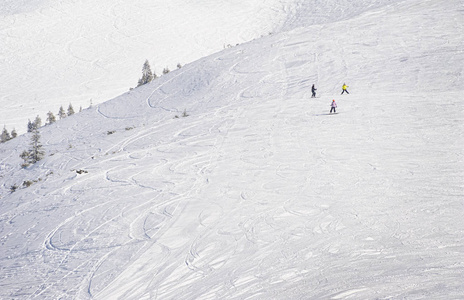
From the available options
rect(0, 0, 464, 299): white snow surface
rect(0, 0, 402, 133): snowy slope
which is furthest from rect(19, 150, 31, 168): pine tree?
rect(0, 0, 402, 133): snowy slope

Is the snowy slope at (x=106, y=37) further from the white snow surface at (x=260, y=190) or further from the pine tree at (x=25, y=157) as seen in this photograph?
the white snow surface at (x=260, y=190)

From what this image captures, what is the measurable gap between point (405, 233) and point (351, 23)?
37.8 m

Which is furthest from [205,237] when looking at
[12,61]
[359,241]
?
[12,61]

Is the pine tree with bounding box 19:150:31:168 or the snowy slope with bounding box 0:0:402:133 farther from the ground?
the snowy slope with bounding box 0:0:402:133

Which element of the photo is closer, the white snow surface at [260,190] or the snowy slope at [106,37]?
the white snow surface at [260,190]

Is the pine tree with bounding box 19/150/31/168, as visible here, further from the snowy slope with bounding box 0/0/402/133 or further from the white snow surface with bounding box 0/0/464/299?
the snowy slope with bounding box 0/0/402/133

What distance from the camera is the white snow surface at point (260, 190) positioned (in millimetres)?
8992

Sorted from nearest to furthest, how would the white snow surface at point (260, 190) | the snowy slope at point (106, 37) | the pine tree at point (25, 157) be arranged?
Answer: the white snow surface at point (260, 190) < the pine tree at point (25, 157) < the snowy slope at point (106, 37)

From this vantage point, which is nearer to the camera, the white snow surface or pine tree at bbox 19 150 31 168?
the white snow surface

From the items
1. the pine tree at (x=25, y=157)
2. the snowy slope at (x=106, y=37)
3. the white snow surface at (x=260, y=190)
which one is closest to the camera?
the white snow surface at (x=260, y=190)

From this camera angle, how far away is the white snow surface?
899 cm

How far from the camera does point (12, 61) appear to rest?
71125 mm

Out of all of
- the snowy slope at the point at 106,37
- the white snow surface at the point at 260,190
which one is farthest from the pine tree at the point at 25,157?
the snowy slope at the point at 106,37

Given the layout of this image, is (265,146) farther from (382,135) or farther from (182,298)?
(182,298)
